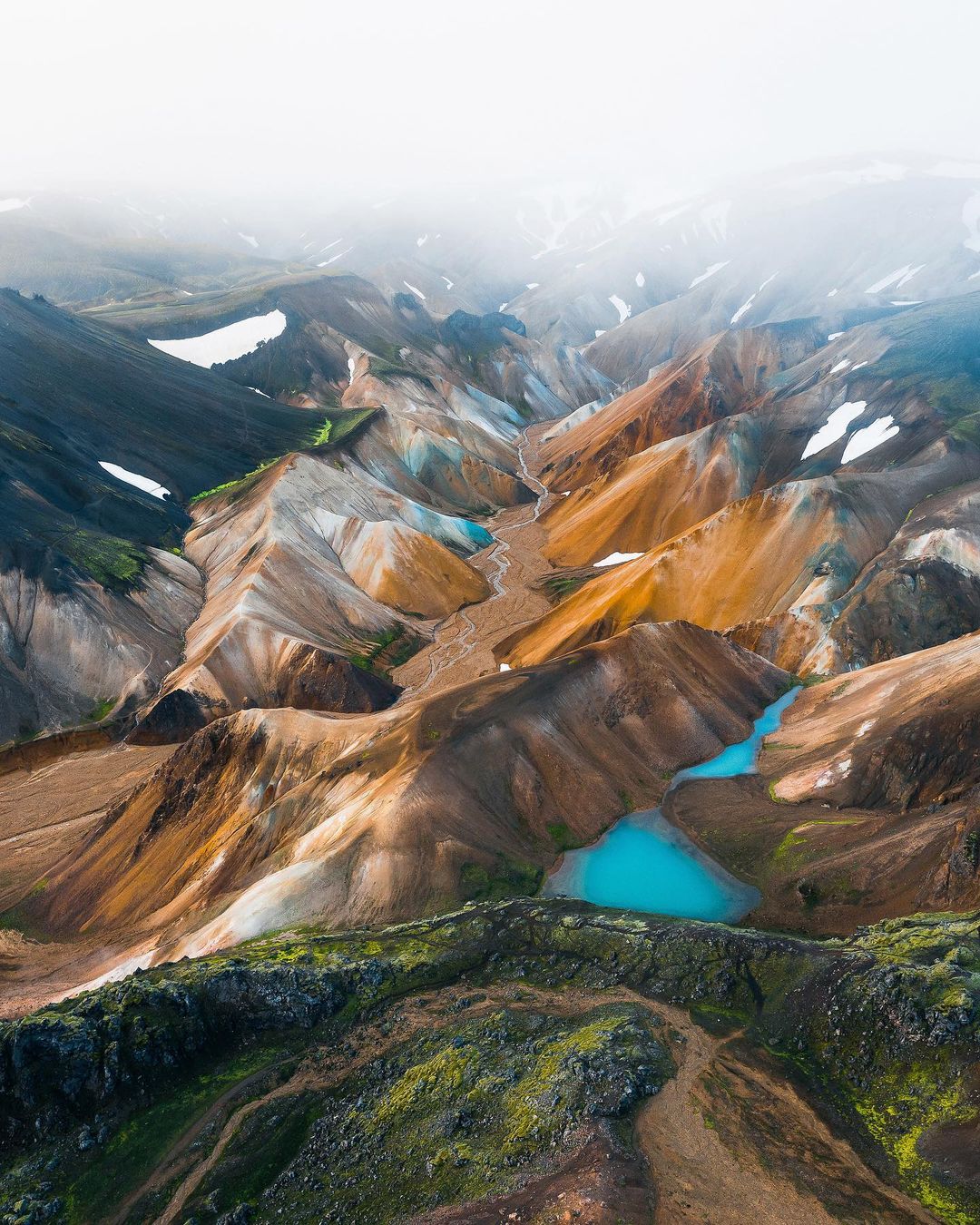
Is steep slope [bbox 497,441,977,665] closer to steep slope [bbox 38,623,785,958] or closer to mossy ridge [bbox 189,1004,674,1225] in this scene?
steep slope [bbox 38,623,785,958]

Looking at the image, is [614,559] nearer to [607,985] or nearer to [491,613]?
[491,613]

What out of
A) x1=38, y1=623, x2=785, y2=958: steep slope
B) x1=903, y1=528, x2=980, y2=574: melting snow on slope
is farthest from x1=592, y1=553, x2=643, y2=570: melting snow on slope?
x1=38, y1=623, x2=785, y2=958: steep slope

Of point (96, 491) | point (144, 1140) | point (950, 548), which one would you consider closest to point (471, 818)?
point (144, 1140)

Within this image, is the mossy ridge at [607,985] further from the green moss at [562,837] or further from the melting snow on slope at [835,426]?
the melting snow on slope at [835,426]

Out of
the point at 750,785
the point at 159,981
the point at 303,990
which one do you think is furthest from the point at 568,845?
the point at 159,981

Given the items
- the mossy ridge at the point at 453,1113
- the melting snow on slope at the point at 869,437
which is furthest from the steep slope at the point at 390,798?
the melting snow on slope at the point at 869,437

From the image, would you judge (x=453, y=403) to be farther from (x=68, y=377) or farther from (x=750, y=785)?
(x=750, y=785)
